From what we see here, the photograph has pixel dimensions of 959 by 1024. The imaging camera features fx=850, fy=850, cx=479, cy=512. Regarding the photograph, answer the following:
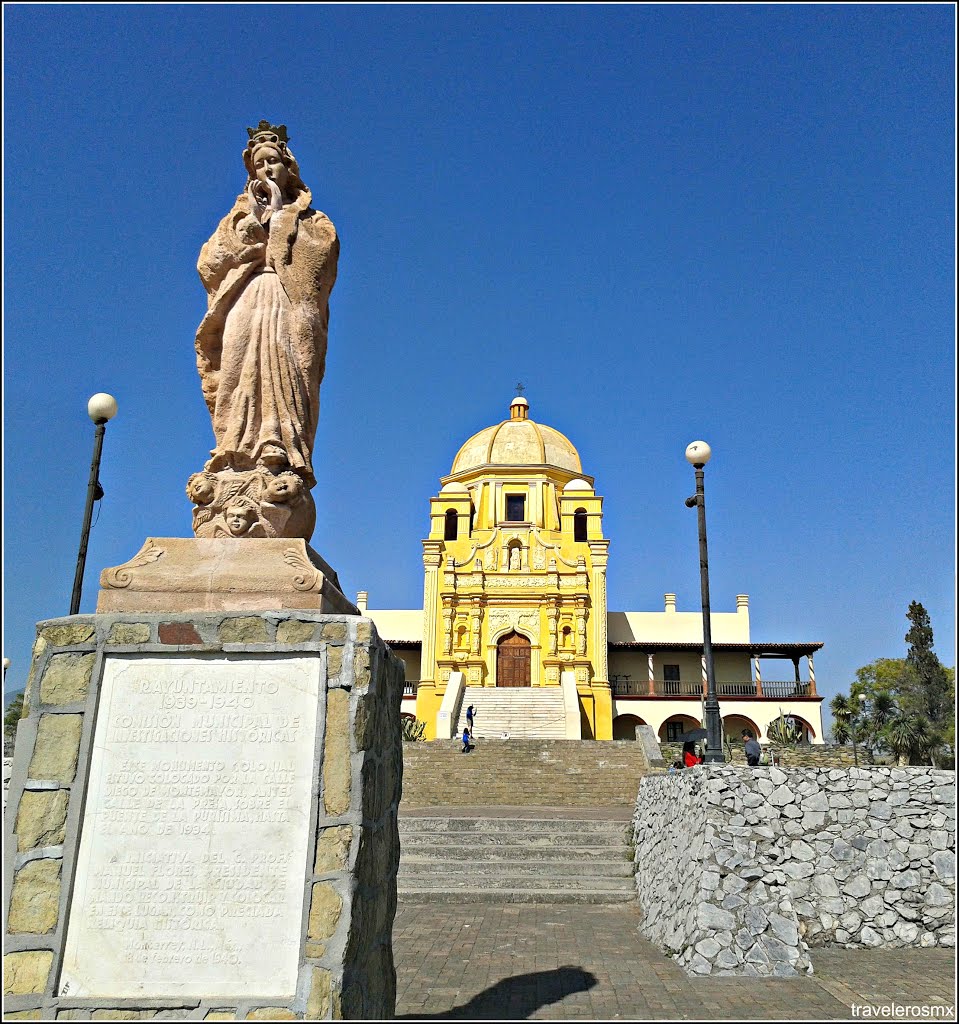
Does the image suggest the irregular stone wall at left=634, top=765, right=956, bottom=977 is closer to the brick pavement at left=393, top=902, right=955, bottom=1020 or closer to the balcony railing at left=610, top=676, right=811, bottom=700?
the brick pavement at left=393, top=902, right=955, bottom=1020

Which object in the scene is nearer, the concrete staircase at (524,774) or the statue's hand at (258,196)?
the statue's hand at (258,196)

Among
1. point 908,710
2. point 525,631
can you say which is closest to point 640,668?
point 525,631

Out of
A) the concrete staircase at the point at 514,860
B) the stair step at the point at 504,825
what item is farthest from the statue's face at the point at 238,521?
the stair step at the point at 504,825

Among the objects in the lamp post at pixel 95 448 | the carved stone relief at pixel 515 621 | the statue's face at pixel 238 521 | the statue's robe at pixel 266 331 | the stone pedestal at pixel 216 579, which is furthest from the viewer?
the carved stone relief at pixel 515 621

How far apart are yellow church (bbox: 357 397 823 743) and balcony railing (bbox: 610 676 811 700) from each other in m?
0.06

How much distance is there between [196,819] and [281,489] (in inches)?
63.3

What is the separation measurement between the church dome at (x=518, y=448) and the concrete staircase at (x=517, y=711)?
10.7 metres

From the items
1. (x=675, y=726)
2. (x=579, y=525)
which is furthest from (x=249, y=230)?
(x=675, y=726)

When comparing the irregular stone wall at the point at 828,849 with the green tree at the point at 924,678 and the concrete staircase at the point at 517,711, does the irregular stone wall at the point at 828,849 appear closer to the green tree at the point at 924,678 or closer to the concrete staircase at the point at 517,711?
the concrete staircase at the point at 517,711

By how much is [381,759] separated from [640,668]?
33.1m

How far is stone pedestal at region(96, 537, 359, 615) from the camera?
396cm

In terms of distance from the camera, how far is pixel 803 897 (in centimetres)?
810

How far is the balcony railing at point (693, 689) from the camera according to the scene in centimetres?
3325

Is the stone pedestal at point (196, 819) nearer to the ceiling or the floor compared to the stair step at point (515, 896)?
nearer to the ceiling
